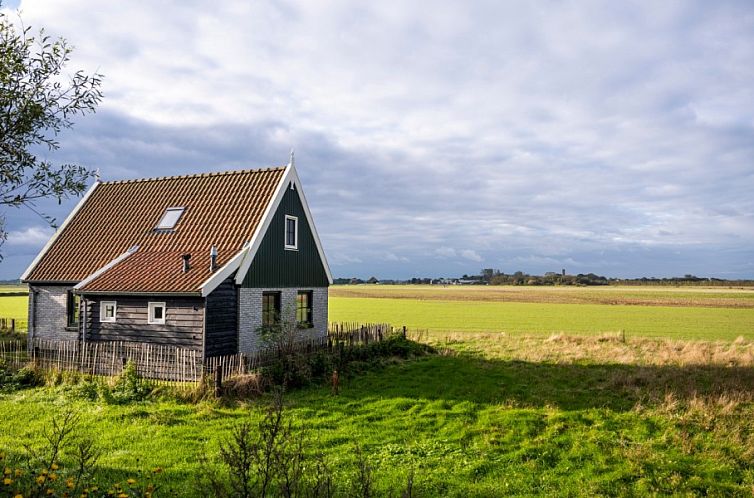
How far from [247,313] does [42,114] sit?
1299cm

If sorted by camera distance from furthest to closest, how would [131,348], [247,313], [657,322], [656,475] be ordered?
[657,322] → [247,313] → [131,348] → [656,475]

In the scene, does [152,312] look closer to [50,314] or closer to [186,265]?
[186,265]

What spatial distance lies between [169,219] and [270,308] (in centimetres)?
668

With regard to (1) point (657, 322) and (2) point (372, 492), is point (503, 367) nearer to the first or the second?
(2) point (372, 492)

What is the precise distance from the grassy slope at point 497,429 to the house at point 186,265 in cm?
457

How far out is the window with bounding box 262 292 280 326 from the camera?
75.7 ft

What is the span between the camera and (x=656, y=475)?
1093 cm

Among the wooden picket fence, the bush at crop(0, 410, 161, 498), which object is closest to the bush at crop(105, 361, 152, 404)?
the wooden picket fence

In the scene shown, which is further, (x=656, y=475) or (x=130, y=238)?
(x=130, y=238)

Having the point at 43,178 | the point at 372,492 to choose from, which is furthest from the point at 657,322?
the point at 43,178

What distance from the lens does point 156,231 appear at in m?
25.0

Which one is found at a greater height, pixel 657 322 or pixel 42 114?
pixel 42 114

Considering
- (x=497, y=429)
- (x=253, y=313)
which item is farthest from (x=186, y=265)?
(x=497, y=429)

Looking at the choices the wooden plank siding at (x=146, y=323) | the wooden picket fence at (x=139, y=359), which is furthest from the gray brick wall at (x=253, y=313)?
the wooden plank siding at (x=146, y=323)
